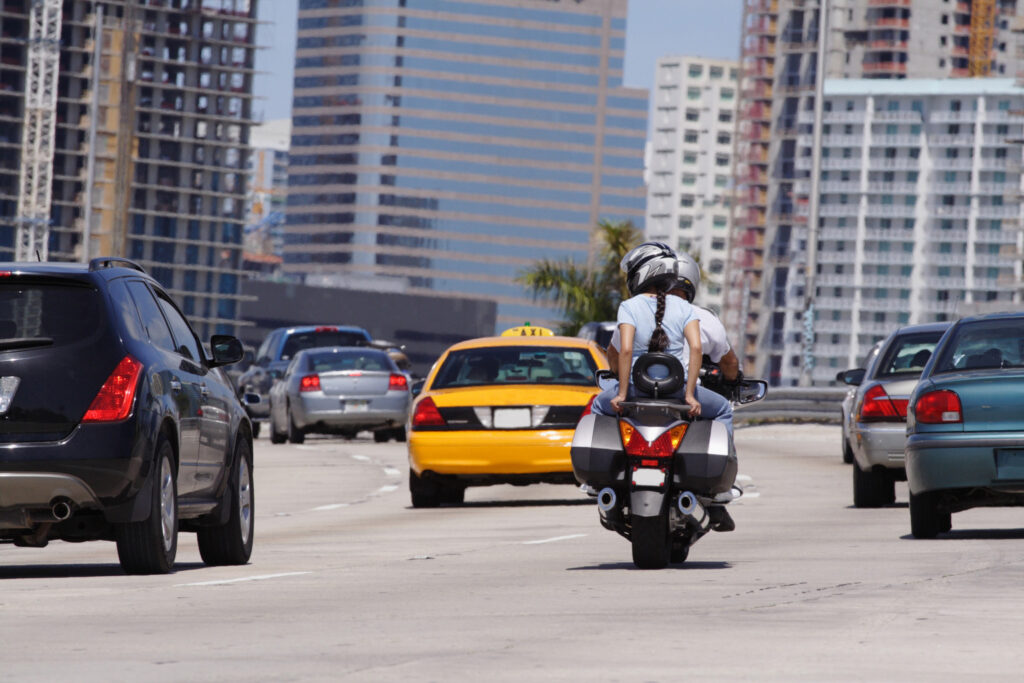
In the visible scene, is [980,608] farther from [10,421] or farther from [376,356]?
[376,356]

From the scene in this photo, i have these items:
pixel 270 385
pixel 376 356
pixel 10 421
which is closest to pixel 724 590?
pixel 10 421

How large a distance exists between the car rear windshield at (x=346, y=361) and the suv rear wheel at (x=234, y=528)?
68.3 feet

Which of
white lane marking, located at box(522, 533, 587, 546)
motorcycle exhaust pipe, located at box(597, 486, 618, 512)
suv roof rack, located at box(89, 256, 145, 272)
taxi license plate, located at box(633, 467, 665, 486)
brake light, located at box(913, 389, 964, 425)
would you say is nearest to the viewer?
suv roof rack, located at box(89, 256, 145, 272)

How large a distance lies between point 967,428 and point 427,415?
20.4ft

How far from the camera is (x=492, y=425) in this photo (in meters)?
18.2

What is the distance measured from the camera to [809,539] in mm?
14258

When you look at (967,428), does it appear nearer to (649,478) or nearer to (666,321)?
(666,321)

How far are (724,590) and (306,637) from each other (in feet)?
9.10

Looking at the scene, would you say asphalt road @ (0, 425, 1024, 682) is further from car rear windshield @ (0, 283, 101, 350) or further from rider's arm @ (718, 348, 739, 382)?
car rear windshield @ (0, 283, 101, 350)

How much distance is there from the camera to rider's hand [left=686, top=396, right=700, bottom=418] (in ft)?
36.6

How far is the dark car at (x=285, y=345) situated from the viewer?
124 feet

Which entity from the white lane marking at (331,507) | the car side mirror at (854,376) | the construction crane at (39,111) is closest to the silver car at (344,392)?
the white lane marking at (331,507)

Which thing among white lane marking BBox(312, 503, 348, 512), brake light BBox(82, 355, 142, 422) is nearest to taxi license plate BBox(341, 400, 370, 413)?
white lane marking BBox(312, 503, 348, 512)

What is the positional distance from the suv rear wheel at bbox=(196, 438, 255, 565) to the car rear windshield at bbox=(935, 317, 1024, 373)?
173 inches
